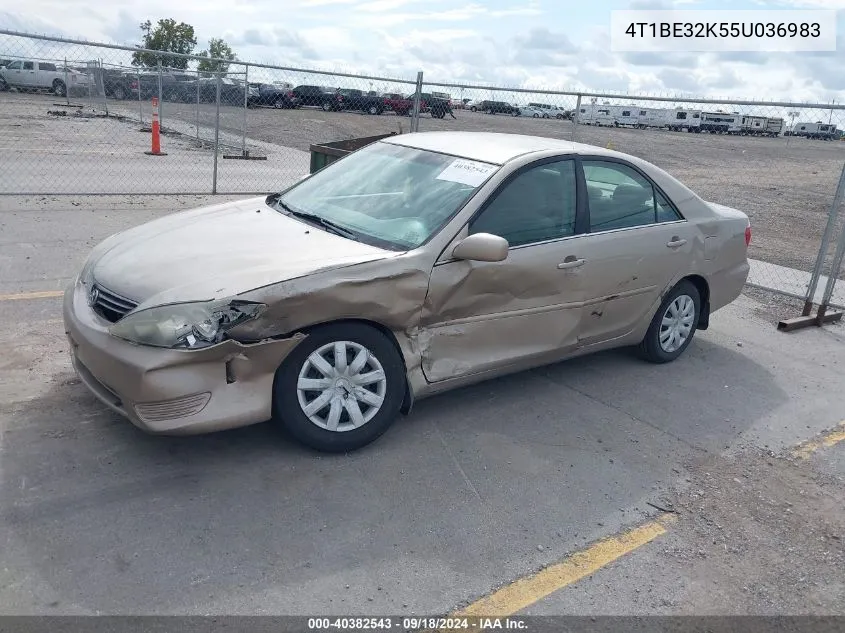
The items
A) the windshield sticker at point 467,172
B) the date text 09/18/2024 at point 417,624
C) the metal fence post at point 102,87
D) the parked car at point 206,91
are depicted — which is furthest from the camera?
the metal fence post at point 102,87

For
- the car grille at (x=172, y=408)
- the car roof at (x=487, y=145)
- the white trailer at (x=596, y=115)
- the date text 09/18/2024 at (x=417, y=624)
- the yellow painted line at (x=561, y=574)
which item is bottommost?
the date text 09/18/2024 at (x=417, y=624)

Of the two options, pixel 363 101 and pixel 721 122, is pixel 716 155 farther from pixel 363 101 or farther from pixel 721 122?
pixel 363 101

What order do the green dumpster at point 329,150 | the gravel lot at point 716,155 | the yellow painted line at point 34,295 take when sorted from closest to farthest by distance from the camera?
the yellow painted line at point 34,295 < the green dumpster at point 329,150 < the gravel lot at point 716,155

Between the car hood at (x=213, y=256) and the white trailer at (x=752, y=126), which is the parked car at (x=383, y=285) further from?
the white trailer at (x=752, y=126)

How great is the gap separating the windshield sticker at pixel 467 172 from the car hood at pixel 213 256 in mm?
804

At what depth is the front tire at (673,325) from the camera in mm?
5641

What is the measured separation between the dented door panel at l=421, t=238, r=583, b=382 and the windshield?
35 cm

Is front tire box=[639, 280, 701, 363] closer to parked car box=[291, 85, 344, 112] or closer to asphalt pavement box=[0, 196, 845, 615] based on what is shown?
asphalt pavement box=[0, 196, 845, 615]

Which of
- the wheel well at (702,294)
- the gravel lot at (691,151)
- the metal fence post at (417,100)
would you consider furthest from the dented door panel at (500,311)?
the gravel lot at (691,151)

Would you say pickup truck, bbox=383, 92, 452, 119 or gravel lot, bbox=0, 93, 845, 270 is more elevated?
pickup truck, bbox=383, 92, 452, 119

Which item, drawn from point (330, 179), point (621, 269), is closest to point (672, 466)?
point (621, 269)

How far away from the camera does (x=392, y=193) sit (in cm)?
464

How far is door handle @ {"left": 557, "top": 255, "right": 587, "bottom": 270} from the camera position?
4.68 m

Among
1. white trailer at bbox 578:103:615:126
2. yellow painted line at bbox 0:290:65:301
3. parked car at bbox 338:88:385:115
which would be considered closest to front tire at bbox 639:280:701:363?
yellow painted line at bbox 0:290:65:301
